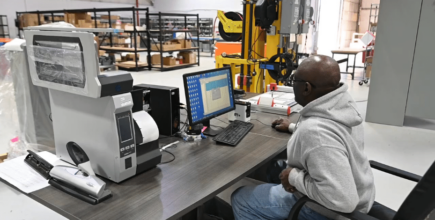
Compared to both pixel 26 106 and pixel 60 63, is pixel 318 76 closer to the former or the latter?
pixel 60 63

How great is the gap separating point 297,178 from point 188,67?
26.4ft

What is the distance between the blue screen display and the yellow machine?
194 cm

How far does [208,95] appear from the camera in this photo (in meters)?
1.88

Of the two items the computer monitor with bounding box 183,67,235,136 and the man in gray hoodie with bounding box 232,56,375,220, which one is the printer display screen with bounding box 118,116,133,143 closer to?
the computer monitor with bounding box 183,67,235,136

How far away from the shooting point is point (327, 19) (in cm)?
1076

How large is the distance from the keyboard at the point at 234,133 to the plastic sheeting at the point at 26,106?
1017 mm

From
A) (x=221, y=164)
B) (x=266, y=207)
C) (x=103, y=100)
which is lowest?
(x=266, y=207)

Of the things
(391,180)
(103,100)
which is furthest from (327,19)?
(103,100)

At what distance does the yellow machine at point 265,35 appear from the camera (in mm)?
3883

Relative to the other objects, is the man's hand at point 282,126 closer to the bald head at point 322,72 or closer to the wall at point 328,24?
the bald head at point 322,72

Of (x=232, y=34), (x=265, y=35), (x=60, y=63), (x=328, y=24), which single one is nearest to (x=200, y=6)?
(x=328, y=24)

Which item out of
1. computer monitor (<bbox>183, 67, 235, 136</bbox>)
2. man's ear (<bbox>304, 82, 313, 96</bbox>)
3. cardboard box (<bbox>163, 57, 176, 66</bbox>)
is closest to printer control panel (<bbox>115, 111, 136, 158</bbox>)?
computer monitor (<bbox>183, 67, 235, 136</bbox>)

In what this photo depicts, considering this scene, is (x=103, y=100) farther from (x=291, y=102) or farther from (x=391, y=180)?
(x=391, y=180)

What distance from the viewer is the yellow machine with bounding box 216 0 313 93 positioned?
12.7ft
